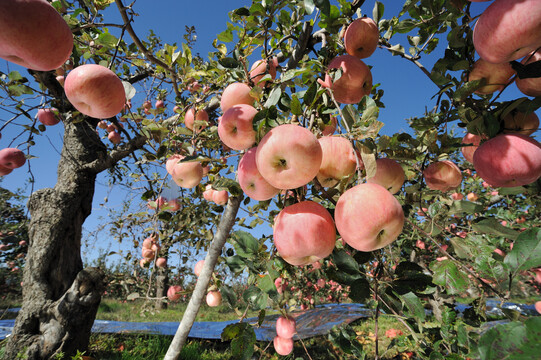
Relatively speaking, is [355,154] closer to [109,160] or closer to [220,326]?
[109,160]

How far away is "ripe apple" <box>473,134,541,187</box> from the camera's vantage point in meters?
0.78

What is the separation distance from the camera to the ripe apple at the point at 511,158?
30.7 inches

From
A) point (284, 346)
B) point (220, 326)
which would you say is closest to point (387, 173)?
point (284, 346)

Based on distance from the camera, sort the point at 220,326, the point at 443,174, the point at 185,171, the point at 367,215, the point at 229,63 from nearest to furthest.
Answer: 1. the point at 367,215
2. the point at 229,63
3. the point at 443,174
4. the point at 185,171
5. the point at 220,326

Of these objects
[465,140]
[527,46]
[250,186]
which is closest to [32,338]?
[250,186]

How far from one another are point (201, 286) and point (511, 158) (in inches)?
53.4

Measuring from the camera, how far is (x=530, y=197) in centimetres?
126

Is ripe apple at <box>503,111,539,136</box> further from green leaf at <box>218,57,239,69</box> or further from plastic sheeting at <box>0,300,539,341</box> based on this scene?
plastic sheeting at <box>0,300,539,341</box>

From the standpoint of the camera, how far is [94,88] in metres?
1.02

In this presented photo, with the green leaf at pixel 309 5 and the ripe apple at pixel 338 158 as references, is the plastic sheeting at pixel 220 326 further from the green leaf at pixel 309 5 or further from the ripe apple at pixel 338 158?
the green leaf at pixel 309 5

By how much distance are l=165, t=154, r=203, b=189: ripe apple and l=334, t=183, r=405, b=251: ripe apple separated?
0.99 metres

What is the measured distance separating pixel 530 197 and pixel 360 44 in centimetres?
116

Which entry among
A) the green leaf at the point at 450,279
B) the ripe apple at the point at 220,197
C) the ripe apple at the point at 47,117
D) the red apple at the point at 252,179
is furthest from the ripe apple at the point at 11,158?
the green leaf at the point at 450,279

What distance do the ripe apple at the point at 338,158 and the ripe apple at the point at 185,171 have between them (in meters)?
0.89
